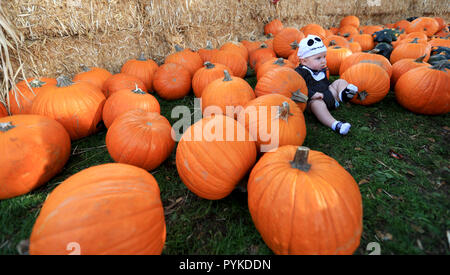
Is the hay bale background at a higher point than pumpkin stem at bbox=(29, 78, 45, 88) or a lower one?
higher

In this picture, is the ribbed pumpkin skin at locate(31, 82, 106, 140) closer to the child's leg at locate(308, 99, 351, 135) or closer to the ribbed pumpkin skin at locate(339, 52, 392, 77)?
the child's leg at locate(308, 99, 351, 135)

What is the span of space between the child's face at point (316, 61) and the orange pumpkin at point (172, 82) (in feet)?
6.13

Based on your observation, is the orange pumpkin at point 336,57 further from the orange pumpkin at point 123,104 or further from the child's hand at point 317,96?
the orange pumpkin at point 123,104

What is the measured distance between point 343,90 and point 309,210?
7.64 ft

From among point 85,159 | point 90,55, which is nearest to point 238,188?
point 85,159

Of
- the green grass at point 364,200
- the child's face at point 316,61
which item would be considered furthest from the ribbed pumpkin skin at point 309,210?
the child's face at point 316,61

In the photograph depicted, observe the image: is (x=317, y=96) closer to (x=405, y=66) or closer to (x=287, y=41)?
(x=405, y=66)

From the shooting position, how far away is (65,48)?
3.16 m

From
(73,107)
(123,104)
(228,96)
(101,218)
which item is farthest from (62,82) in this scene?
(101,218)

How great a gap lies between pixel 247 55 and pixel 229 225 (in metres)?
4.16

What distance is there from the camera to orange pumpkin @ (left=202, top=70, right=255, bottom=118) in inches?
90.5

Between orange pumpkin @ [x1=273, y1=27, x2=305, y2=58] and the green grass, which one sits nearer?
the green grass

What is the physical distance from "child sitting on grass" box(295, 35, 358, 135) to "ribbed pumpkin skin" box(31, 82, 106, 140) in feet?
8.95

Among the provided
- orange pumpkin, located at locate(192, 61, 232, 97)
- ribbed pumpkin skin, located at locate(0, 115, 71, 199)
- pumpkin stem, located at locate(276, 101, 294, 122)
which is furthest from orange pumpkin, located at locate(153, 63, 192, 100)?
pumpkin stem, located at locate(276, 101, 294, 122)
